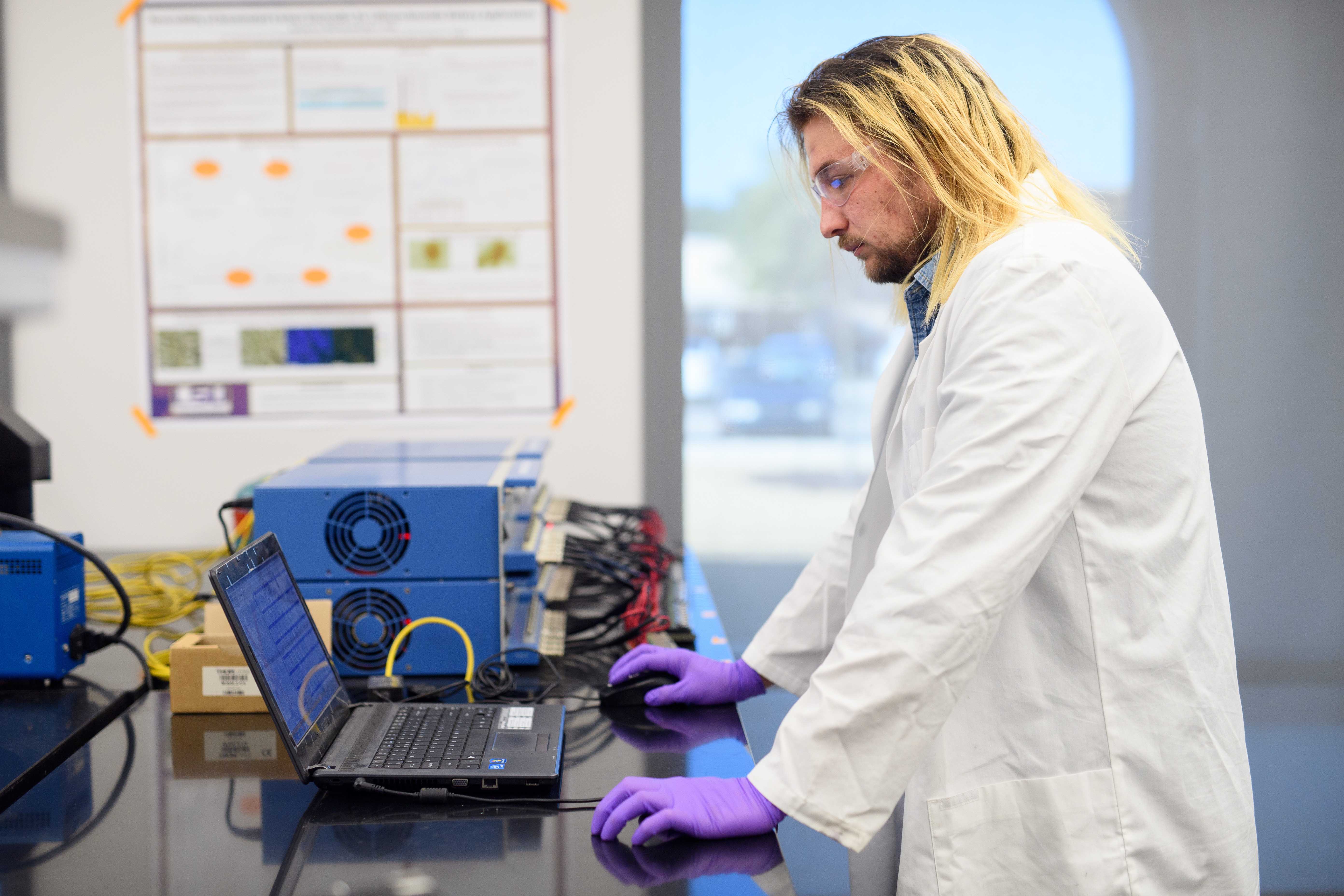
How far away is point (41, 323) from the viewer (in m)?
2.25

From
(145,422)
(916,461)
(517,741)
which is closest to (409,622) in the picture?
(517,741)

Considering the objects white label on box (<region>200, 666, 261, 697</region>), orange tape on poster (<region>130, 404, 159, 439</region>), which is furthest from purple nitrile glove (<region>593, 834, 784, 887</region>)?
orange tape on poster (<region>130, 404, 159, 439</region>)

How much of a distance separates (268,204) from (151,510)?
0.80 metres

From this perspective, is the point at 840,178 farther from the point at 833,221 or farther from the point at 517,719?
the point at 517,719

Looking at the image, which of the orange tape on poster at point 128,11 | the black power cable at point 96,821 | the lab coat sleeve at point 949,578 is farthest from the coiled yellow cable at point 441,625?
the orange tape on poster at point 128,11

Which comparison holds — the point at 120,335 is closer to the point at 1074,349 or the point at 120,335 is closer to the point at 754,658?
the point at 754,658

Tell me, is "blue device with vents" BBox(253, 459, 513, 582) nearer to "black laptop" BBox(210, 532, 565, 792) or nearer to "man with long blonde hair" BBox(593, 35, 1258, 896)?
"black laptop" BBox(210, 532, 565, 792)

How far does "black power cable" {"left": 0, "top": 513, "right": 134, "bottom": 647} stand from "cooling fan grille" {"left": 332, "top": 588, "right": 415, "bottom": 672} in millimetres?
273

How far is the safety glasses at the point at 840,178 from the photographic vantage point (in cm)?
102

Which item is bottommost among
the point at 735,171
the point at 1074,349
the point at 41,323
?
the point at 1074,349

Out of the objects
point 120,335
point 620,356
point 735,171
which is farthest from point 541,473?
point 120,335

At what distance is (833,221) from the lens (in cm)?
108

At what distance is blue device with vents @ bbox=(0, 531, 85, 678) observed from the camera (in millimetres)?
1212

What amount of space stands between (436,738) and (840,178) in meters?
0.75
